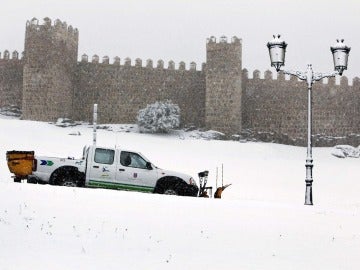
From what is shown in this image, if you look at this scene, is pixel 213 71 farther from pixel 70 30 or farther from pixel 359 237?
pixel 359 237

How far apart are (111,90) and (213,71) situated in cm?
651

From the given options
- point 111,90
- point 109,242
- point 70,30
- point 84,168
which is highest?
point 70,30

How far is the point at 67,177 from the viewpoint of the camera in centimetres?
1211

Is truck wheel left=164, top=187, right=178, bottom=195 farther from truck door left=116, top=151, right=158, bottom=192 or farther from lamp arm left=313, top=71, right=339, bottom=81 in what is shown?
lamp arm left=313, top=71, right=339, bottom=81

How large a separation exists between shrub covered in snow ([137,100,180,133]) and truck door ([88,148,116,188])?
21.2 meters

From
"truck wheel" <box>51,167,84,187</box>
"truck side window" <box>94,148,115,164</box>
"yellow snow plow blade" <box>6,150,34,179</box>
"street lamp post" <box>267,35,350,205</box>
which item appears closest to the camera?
"yellow snow plow blade" <box>6,150,34,179</box>

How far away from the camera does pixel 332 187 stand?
868 inches

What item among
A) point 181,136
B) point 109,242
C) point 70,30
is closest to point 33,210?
point 109,242

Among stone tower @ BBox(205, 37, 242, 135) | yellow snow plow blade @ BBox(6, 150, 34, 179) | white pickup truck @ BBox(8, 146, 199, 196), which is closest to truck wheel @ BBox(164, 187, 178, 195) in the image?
white pickup truck @ BBox(8, 146, 199, 196)

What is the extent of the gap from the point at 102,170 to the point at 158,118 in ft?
71.1

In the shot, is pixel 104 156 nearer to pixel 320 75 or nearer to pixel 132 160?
pixel 132 160

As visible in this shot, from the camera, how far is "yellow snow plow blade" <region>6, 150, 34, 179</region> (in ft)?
38.2

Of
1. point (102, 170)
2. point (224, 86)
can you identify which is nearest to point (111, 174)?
point (102, 170)

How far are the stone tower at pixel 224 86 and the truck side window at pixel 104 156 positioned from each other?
22.6 m
